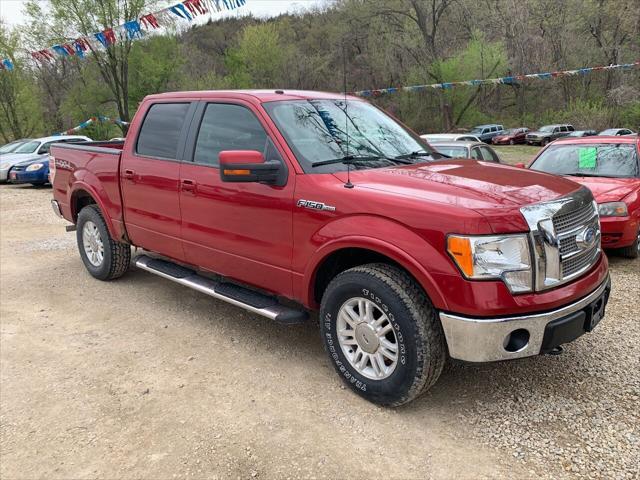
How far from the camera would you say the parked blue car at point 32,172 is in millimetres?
14789

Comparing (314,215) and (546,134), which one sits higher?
(314,215)

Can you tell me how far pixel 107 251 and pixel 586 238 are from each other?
4.60 meters

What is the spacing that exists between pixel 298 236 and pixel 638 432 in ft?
7.48

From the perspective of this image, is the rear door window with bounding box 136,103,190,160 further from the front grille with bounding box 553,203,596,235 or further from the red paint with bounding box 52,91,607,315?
the front grille with bounding box 553,203,596,235

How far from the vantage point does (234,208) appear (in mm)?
3816

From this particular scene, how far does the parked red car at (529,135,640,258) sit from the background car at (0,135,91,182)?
13.2m

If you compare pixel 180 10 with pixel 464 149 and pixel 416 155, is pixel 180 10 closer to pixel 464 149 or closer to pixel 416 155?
pixel 464 149

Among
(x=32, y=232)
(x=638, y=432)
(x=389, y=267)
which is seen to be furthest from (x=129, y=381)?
(x=32, y=232)

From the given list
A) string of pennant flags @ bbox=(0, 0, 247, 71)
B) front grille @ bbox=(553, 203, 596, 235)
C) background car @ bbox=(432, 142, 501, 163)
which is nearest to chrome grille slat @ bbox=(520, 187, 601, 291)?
front grille @ bbox=(553, 203, 596, 235)

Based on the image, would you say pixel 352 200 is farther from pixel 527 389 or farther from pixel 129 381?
pixel 129 381

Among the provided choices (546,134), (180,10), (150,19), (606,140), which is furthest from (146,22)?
(546,134)

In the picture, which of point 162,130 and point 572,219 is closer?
point 572,219

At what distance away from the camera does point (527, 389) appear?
3316 mm

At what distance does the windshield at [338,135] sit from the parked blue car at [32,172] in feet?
44.0
